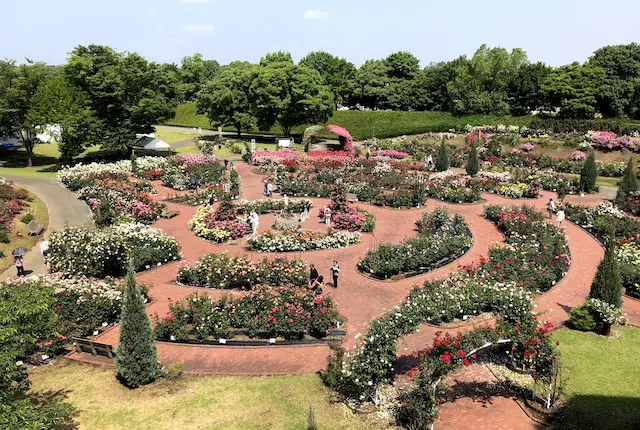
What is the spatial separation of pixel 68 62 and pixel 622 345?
4327 centimetres

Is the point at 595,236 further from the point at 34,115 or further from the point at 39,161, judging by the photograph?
the point at 39,161

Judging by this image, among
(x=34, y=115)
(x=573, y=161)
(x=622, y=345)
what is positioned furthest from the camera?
(x=573, y=161)

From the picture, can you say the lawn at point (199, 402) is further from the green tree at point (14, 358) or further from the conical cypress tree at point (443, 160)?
the conical cypress tree at point (443, 160)

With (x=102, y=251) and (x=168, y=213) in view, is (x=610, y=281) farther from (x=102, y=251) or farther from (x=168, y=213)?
(x=168, y=213)

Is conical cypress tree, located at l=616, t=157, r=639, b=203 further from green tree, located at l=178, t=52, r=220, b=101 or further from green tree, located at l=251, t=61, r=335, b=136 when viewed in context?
green tree, located at l=178, t=52, r=220, b=101

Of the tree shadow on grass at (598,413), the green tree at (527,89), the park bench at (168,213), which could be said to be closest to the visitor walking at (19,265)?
the park bench at (168,213)

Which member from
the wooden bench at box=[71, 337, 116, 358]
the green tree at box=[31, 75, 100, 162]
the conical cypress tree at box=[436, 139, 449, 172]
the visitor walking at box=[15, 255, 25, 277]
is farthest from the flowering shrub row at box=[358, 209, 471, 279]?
the green tree at box=[31, 75, 100, 162]

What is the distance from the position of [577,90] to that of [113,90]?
50209 millimetres

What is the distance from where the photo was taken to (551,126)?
2087 inches

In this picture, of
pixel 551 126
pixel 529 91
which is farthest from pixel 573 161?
pixel 529 91

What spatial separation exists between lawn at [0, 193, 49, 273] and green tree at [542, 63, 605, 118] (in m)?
54.5

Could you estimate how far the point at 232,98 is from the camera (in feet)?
183

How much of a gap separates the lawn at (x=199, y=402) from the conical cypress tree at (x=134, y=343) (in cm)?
42

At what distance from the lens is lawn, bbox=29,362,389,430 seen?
482 inches
